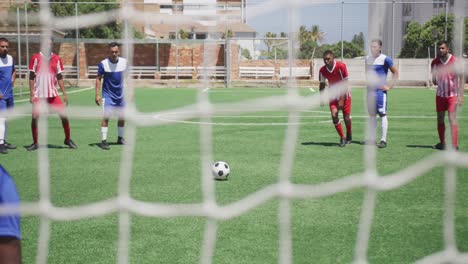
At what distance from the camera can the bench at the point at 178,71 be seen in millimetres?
31234

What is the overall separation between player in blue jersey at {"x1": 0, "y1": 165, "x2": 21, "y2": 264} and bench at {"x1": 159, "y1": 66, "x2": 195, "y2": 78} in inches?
1140

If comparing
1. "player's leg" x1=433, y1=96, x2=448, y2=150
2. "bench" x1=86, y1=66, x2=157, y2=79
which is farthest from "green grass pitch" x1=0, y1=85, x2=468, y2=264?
"bench" x1=86, y1=66, x2=157, y2=79

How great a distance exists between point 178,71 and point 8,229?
95.7ft

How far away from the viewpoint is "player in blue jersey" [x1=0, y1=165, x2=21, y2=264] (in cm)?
238

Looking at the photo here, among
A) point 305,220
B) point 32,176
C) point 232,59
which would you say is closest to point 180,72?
point 232,59

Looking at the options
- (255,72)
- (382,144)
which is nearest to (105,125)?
(382,144)

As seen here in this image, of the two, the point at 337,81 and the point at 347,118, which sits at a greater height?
the point at 337,81

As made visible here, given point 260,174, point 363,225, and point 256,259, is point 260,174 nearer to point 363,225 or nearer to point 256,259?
point 363,225

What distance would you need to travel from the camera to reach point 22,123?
43.6 ft

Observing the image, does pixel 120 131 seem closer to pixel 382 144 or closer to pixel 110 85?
pixel 110 85

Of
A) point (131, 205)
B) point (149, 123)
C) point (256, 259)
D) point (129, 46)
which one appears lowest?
point (256, 259)

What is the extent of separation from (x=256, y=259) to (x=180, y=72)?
90.8 ft

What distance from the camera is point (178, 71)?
31297 millimetres

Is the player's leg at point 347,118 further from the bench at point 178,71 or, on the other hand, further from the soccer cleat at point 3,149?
the bench at point 178,71
